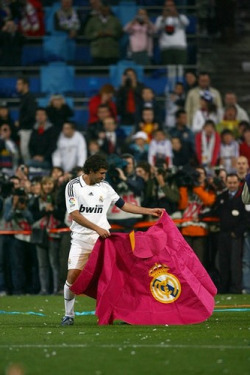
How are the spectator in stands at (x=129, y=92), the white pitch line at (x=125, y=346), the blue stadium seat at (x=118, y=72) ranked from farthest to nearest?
the blue stadium seat at (x=118, y=72), the spectator in stands at (x=129, y=92), the white pitch line at (x=125, y=346)

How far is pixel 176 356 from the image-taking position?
10.6 meters

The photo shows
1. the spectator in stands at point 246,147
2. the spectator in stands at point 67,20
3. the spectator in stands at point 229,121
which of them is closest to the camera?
the spectator in stands at point 246,147

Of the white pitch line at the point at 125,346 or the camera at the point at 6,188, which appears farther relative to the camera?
the camera at the point at 6,188

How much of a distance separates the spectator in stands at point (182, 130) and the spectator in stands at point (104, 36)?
11.0ft

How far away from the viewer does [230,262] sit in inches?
779

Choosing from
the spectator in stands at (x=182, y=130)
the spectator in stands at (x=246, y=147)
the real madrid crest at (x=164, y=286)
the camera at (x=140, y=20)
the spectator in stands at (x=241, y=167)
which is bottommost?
the real madrid crest at (x=164, y=286)

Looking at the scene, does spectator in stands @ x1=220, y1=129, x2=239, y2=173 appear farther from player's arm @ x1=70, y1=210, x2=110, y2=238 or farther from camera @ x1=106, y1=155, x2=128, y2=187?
player's arm @ x1=70, y1=210, x2=110, y2=238

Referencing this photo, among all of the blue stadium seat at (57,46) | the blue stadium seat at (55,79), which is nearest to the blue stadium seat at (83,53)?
the blue stadium seat at (57,46)

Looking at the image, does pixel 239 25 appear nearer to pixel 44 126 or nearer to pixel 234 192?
pixel 44 126

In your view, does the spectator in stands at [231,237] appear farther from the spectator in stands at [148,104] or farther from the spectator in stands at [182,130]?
the spectator in stands at [148,104]

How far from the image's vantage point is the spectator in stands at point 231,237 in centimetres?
1975

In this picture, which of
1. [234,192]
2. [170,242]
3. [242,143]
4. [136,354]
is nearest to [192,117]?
[242,143]

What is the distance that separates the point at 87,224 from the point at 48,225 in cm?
668

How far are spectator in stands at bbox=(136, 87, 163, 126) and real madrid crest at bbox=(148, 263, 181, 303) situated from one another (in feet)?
34.0
